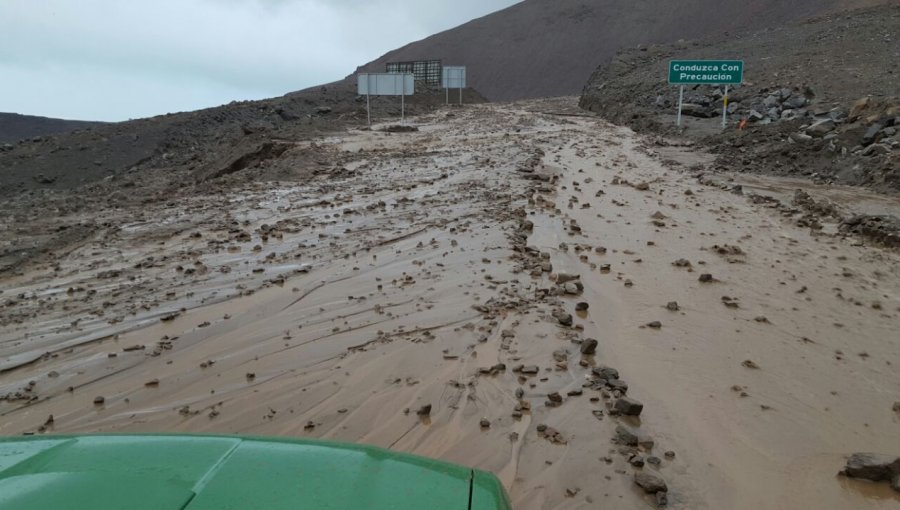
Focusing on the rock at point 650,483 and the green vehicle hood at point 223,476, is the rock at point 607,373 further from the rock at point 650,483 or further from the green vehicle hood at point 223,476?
the green vehicle hood at point 223,476

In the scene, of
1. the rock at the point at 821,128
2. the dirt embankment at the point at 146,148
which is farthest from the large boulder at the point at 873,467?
the dirt embankment at the point at 146,148

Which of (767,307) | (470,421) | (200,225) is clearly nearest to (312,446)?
(470,421)

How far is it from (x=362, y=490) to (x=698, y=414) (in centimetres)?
273

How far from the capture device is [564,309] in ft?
16.7

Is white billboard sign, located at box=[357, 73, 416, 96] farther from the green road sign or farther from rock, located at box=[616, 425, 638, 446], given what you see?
rock, located at box=[616, 425, 638, 446]

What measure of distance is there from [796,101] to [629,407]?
678 inches

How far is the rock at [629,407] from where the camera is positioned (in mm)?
3494

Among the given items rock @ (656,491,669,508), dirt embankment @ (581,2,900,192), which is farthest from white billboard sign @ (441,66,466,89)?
rock @ (656,491,669,508)

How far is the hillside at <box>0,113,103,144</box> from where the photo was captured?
29.0 metres

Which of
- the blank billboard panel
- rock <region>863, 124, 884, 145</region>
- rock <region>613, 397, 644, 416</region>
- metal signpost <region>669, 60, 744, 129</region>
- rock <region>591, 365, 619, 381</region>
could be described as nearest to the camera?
rock <region>613, 397, 644, 416</region>

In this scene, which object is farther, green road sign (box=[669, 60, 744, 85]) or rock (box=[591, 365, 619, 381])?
green road sign (box=[669, 60, 744, 85])

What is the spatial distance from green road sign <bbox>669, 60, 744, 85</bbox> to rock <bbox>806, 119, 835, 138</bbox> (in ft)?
20.3

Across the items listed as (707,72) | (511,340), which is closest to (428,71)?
(707,72)

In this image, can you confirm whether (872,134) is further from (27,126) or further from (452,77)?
(27,126)
